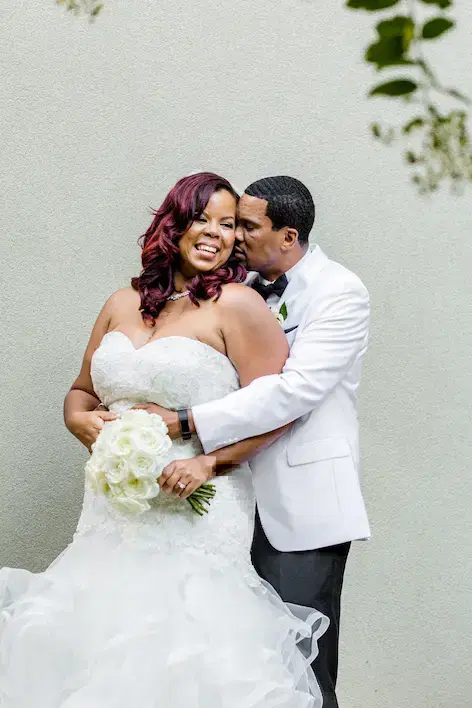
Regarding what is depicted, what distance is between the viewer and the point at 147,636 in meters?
2.13

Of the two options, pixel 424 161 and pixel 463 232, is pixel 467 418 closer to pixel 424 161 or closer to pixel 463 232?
pixel 463 232

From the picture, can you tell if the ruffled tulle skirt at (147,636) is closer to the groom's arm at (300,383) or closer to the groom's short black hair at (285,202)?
the groom's arm at (300,383)

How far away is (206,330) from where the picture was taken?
93.1 inches

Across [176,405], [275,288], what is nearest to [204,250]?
[275,288]

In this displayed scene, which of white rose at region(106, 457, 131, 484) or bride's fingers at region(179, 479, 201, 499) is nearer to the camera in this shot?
white rose at region(106, 457, 131, 484)

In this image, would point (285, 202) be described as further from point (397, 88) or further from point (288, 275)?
point (397, 88)

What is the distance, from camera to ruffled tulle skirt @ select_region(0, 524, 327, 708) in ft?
6.82

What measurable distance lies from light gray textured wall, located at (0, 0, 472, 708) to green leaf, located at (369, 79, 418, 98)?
3.22 meters

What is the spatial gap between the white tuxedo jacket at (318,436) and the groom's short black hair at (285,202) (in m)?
0.15

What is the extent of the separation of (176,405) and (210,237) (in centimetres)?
44

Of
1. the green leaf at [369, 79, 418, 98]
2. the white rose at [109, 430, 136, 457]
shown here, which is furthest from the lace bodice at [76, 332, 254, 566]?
the green leaf at [369, 79, 418, 98]

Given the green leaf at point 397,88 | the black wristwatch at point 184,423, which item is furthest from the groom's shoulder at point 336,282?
the green leaf at point 397,88

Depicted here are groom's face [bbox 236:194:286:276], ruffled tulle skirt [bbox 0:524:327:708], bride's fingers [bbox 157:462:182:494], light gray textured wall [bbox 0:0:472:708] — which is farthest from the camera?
light gray textured wall [bbox 0:0:472:708]

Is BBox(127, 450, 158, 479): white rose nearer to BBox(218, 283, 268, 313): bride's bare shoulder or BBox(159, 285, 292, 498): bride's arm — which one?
BBox(159, 285, 292, 498): bride's arm
